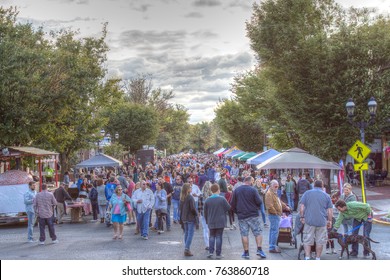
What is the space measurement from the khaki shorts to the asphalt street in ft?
3.32

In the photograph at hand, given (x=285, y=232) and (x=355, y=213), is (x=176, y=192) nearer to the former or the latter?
(x=285, y=232)

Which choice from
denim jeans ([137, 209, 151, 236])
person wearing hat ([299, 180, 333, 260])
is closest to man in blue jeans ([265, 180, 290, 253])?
person wearing hat ([299, 180, 333, 260])

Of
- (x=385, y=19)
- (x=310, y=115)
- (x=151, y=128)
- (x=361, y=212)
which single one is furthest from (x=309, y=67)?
(x=151, y=128)

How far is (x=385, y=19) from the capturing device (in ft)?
92.4

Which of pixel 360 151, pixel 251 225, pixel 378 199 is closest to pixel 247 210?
pixel 251 225

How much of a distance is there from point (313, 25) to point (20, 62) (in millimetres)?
15336

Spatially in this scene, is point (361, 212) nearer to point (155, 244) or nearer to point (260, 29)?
point (155, 244)

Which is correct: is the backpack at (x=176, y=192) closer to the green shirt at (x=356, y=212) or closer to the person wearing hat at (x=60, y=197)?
the person wearing hat at (x=60, y=197)

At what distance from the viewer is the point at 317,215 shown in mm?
10336

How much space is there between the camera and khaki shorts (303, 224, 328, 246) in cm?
1045

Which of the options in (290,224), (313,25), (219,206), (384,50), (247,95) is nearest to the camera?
(219,206)

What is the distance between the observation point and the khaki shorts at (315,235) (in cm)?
1045

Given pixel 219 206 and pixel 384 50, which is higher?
pixel 384 50

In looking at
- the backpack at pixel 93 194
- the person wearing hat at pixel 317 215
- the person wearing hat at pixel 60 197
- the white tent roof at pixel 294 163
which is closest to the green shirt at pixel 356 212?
the person wearing hat at pixel 317 215
